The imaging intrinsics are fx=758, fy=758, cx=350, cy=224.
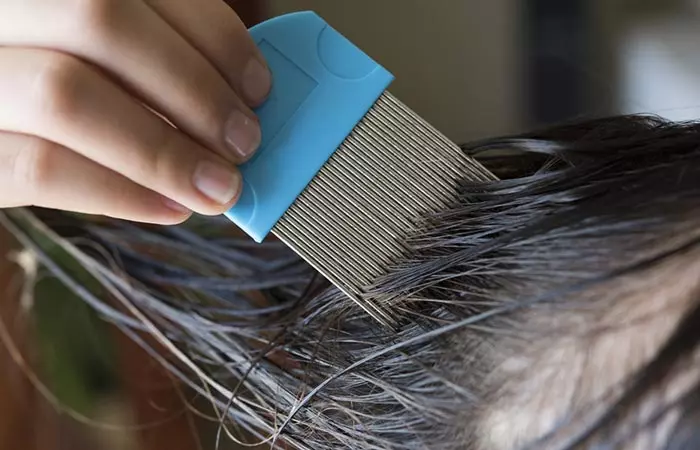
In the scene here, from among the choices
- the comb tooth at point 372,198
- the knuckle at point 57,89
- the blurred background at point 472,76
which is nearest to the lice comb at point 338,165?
the comb tooth at point 372,198

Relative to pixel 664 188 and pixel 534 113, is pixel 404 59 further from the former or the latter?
pixel 664 188

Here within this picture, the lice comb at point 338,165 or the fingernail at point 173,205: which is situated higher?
the lice comb at point 338,165

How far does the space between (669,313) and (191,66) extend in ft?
0.92

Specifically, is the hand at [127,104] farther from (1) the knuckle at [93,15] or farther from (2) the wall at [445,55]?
(2) the wall at [445,55]

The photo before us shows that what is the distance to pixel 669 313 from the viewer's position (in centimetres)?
34

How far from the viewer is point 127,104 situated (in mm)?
415

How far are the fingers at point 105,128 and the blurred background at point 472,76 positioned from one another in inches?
9.8

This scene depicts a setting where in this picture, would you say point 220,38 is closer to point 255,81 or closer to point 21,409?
point 255,81

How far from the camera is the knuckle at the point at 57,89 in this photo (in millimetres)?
401

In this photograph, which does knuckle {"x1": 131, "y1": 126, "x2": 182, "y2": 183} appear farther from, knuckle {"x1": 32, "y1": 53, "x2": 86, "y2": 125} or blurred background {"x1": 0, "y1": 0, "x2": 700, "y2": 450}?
blurred background {"x1": 0, "y1": 0, "x2": 700, "y2": 450}

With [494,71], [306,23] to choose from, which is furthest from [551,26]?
[306,23]

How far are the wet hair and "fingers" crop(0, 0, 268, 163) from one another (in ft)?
0.42

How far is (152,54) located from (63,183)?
0.09m

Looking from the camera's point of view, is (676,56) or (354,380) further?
(676,56)
